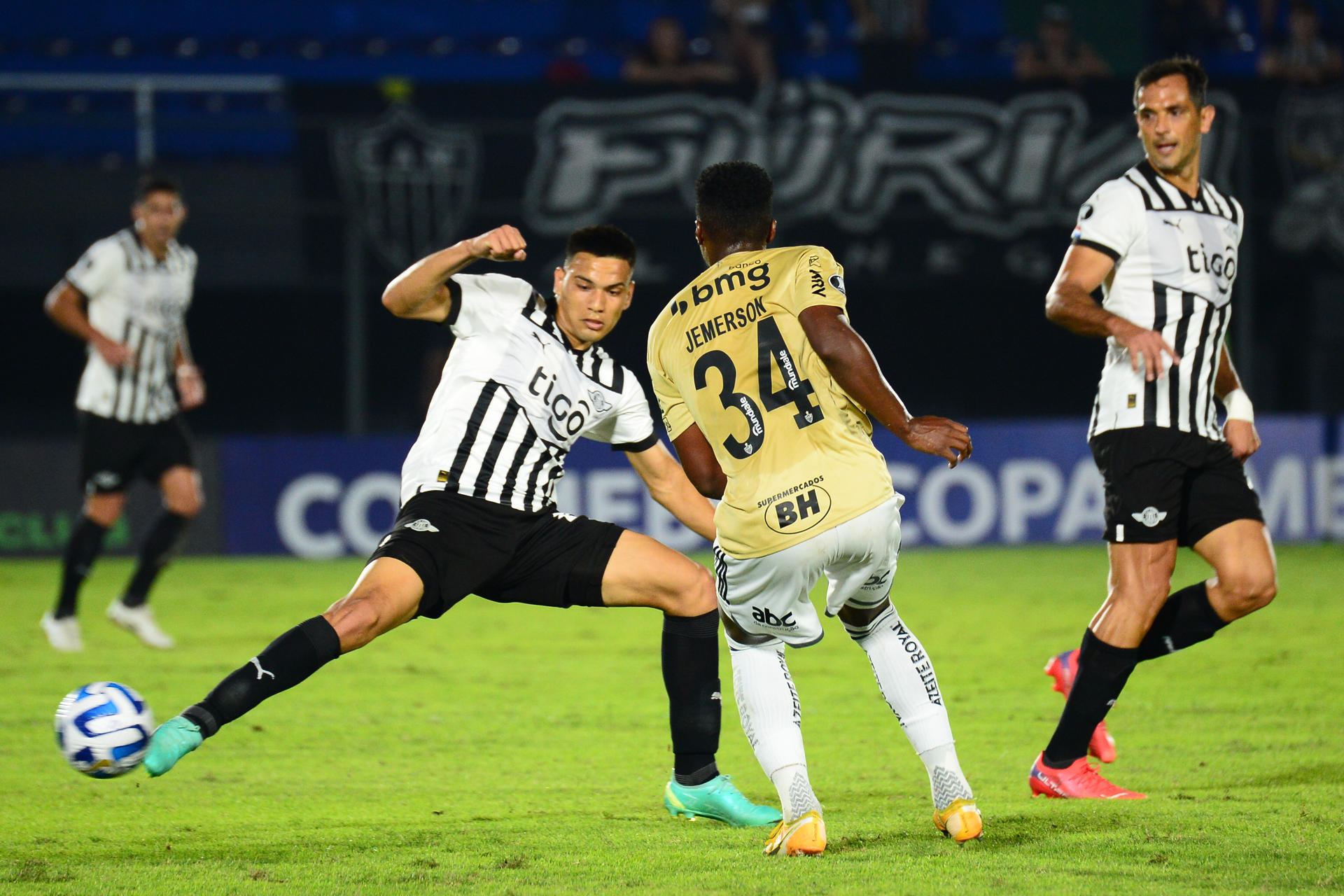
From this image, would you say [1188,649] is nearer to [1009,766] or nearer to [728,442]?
[1009,766]

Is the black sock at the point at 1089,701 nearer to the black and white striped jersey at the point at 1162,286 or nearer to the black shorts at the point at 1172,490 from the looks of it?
the black shorts at the point at 1172,490

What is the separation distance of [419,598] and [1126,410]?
2174mm

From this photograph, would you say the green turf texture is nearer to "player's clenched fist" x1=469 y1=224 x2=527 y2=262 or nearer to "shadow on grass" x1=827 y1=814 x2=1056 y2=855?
"shadow on grass" x1=827 y1=814 x2=1056 y2=855

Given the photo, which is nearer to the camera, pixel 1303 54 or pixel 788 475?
pixel 788 475

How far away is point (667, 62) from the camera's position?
14.1m

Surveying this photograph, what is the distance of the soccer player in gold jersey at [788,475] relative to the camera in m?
3.80

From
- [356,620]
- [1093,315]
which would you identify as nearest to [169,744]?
[356,620]

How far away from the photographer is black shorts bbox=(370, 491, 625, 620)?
4.39m

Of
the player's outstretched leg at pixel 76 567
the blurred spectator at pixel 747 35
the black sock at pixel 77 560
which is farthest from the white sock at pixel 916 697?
the blurred spectator at pixel 747 35

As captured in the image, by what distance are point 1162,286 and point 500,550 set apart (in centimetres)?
214

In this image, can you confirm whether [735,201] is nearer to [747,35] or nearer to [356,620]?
[356,620]

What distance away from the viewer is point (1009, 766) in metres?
5.00

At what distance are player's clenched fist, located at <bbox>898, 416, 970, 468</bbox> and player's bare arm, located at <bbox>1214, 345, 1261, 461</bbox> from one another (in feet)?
4.70

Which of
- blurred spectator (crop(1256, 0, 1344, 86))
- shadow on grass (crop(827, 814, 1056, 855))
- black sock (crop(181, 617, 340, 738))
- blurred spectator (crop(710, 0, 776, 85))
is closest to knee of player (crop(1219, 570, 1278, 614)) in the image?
shadow on grass (crop(827, 814, 1056, 855))
